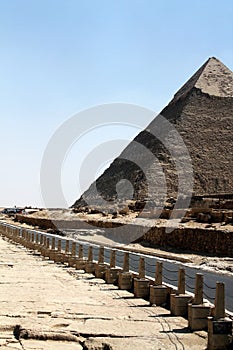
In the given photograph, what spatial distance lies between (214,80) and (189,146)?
63.4ft

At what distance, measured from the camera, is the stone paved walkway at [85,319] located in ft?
28.1

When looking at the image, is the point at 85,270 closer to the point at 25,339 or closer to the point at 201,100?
the point at 25,339

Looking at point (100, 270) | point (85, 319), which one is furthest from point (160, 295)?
point (100, 270)

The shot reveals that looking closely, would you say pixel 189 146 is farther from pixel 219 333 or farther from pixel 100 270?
pixel 219 333

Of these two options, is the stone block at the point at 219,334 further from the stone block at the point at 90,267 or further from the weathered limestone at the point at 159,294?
the stone block at the point at 90,267

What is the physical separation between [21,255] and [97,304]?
13579mm

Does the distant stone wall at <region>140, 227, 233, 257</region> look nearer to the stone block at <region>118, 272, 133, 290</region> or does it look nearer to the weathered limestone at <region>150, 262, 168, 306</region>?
the stone block at <region>118, 272, 133, 290</region>

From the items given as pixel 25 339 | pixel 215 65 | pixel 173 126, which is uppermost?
pixel 215 65

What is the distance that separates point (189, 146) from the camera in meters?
148

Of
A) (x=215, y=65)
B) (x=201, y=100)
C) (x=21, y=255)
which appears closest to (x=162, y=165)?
(x=201, y=100)

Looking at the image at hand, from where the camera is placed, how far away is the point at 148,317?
415 inches

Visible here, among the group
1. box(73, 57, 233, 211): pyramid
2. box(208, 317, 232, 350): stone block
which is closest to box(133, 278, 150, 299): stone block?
box(208, 317, 232, 350): stone block

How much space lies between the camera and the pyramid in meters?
136

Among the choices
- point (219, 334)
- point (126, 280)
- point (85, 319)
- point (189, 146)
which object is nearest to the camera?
point (219, 334)
